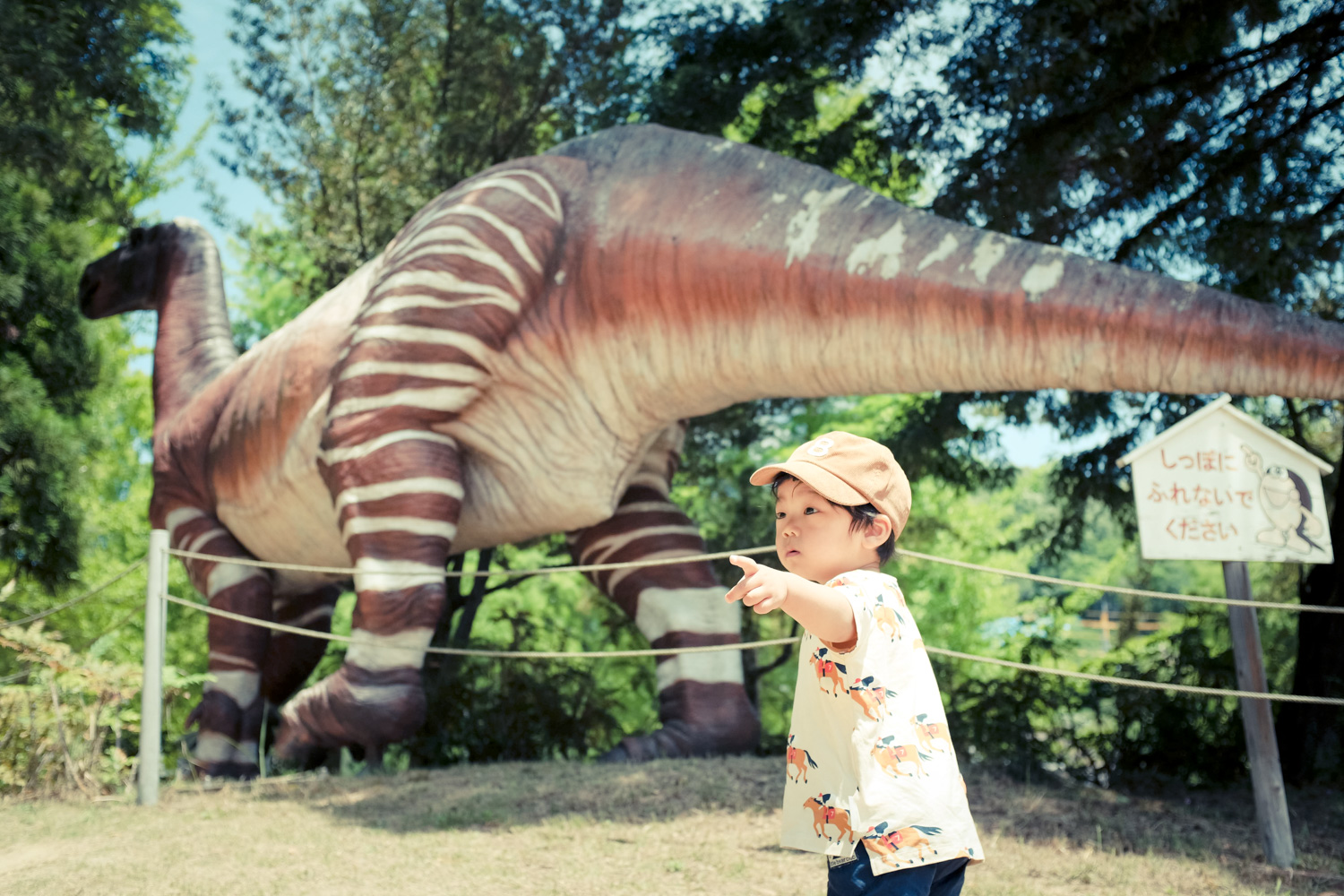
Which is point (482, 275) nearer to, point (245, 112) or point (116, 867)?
→ point (116, 867)

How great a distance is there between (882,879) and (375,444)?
Result: 10.5 ft

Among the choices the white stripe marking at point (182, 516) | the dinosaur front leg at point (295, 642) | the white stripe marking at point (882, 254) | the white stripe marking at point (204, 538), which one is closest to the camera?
the white stripe marking at point (882, 254)

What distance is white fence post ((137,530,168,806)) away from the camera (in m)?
4.04

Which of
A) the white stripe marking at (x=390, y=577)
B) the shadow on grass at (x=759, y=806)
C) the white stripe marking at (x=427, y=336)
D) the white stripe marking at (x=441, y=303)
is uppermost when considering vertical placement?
the white stripe marking at (x=441, y=303)

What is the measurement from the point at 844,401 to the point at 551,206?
458 cm

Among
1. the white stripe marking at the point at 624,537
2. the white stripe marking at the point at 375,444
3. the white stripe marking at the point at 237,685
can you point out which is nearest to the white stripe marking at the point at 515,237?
the white stripe marking at the point at 375,444

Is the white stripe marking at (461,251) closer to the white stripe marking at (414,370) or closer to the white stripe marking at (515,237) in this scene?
the white stripe marking at (515,237)

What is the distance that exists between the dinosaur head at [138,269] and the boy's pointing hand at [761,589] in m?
6.33

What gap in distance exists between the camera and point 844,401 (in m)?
8.82

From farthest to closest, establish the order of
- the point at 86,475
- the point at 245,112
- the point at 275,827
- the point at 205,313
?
the point at 86,475 → the point at 245,112 → the point at 205,313 → the point at 275,827

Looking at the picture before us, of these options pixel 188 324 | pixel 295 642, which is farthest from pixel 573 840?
pixel 188 324

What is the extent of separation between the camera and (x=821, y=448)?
1892 millimetres

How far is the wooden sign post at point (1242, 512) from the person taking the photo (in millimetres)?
3330

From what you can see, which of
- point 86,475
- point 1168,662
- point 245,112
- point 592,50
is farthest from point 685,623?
point 86,475
